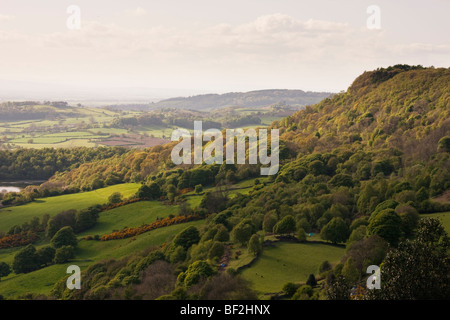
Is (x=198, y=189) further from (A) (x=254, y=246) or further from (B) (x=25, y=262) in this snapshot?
(A) (x=254, y=246)

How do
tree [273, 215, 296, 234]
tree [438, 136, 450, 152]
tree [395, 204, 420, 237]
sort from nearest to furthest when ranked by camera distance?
tree [395, 204, 420, 237] < tree [273, 215, 296, 234] < tree [438, 136, 450, 152]

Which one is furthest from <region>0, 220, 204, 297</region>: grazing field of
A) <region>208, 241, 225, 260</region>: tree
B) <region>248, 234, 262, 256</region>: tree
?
<region>248, 234, 262, 256</region>: tree

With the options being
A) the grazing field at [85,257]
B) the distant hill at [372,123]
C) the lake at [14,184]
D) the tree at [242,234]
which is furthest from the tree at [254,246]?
the lake at [14,184]

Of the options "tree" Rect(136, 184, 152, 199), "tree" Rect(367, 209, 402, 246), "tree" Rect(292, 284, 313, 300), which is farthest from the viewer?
"tree" Rect(136, 184, 152, 199)

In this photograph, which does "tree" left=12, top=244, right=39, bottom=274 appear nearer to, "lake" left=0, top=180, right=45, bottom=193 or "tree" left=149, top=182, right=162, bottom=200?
"tree" left=149, top=182, right=162, bottom=200

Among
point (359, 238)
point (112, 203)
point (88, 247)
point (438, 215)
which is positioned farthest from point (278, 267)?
point (112, 203)

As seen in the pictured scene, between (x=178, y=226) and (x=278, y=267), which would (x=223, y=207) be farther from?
(x=278, y=267)
